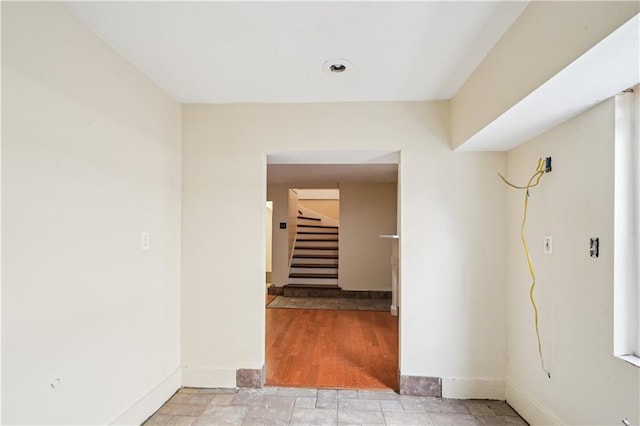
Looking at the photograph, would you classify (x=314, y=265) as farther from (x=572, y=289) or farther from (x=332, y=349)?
(x=572, y=289)

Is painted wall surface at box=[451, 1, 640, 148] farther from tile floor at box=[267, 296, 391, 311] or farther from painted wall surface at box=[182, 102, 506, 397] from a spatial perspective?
tile floor at box=[267, 296, 391, 311]

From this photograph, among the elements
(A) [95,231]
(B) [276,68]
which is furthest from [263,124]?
(A) [95,231]

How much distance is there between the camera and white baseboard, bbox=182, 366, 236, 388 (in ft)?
8.13

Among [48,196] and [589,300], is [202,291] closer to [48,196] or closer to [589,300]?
[48,196]

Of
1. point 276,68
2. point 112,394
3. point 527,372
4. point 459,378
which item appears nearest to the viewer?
point 112,394

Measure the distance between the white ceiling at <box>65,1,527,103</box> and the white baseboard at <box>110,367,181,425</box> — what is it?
2.13 metres

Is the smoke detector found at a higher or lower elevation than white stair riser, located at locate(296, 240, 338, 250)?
higher

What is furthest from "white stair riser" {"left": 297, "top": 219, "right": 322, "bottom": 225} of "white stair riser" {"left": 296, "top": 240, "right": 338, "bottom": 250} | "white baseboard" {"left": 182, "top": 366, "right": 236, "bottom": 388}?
"white baseboard" {"left": 182, "top": 366, "right": 236, "bottom": 388}

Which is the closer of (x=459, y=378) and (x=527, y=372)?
(x=527, y=372)

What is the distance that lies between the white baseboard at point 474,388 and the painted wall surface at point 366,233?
3612 millimetres

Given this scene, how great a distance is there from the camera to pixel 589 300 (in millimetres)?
1574

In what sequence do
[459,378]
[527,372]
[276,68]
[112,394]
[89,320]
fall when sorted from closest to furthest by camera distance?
[89,320] < [112,394] < [276,68] < [527,372] < [459,378]

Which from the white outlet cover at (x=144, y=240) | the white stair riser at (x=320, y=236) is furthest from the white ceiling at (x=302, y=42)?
the white stair riser at (x=320, y=236)

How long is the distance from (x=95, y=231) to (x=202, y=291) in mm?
1038
